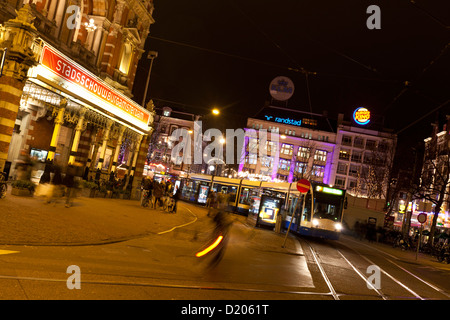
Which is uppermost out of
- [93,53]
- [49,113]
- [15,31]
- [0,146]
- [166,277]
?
[93,53]

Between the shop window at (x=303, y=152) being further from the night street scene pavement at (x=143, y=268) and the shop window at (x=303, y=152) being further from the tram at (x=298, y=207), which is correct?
the night street scene pavement at (x=143, y=268)

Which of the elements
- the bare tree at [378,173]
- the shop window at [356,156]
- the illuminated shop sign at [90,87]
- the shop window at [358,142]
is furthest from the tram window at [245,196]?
the shop window at [358,142]

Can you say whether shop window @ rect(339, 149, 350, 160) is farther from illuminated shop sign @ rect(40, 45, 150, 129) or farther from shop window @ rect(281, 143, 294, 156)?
illuminated shop sign @ rect(40, 45, 150, 129)

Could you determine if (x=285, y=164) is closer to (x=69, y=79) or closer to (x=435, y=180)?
(x=435, y=180)

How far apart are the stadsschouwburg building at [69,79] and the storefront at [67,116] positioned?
0.04m

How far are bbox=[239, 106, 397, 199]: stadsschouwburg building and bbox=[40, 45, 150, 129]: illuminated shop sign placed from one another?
186 feet

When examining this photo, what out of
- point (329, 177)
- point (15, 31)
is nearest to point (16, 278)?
point (15, 31)

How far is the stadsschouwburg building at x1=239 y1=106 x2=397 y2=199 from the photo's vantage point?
275ft

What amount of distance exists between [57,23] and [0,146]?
856cm

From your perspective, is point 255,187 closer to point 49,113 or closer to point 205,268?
point 49,113

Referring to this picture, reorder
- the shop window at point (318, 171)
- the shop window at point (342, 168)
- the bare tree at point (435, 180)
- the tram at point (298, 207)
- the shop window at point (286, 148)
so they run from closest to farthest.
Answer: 1. the tram at point (298, 207)
2. the bare tree at point (435, 180)
3. the shop window at point (342, 168)
4. the shop window at point (318, 171)
5. the shop window at point (286, 148)

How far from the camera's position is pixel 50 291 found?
18.3 feet

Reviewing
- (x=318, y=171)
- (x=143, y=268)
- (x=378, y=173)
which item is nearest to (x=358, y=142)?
(x=318, y=171)

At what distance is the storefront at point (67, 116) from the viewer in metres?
17.3
